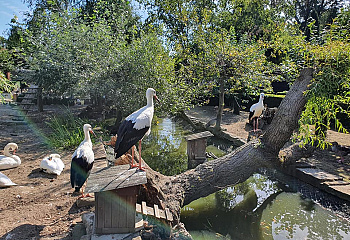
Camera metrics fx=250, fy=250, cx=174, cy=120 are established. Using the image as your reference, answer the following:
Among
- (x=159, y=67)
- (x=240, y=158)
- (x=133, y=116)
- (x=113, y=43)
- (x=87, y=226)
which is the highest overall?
(x=113, y=43)

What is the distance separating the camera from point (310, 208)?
200 inches

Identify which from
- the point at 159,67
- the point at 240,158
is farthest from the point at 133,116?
the point at 159,67

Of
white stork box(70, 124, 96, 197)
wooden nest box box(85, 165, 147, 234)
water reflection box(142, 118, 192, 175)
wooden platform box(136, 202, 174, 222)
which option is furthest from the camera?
water reflection box(142, 118, 192, 175)

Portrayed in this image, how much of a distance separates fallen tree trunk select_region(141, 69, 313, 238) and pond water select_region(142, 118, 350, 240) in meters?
0.57

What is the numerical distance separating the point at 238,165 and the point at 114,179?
2812mm

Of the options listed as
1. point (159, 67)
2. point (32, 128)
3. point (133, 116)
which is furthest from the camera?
point (32, 128)

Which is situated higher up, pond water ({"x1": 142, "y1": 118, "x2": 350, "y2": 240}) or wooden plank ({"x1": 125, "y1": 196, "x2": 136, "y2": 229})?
wooden plank ({"x1": 125, "y1": 196, "x2": 136, "y2": 229})

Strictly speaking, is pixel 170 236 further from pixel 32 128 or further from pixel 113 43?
pixel 32 128

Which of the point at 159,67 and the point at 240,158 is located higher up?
the point at 159,67

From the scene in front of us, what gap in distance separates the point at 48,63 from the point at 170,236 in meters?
8.58

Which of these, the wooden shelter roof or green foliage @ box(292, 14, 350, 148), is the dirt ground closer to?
the wooden shelter roof

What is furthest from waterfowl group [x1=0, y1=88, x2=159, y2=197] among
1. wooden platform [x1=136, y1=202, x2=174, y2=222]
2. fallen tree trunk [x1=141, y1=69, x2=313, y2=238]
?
fallen tree trunk [x1=141, y1=69, x2=313, y2=238]

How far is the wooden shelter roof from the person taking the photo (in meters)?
2.79

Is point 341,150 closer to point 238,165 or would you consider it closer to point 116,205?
point 238,165
